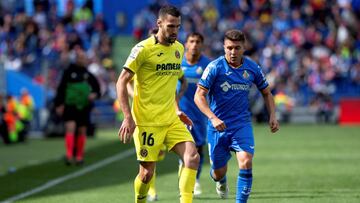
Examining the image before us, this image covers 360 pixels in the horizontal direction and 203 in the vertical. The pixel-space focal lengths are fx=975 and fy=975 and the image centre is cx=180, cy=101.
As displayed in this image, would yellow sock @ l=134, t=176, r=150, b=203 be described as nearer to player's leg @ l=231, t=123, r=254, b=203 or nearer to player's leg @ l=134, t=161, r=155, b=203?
player's leg @ l=134, t=161, r=155, b=203

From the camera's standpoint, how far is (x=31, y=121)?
102 ft

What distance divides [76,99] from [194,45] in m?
6.15

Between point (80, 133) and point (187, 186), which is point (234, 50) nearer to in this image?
point (187, 186)

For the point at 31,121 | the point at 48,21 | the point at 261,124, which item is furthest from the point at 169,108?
the point at 48,21

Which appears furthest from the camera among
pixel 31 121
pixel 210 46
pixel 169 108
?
pixel 210 46

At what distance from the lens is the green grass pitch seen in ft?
43.5

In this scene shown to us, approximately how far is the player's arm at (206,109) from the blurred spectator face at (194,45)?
226 cm

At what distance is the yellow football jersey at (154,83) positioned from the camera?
1041cm

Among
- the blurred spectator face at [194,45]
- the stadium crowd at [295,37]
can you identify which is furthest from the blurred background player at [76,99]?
the stadium crowd at [295,37]

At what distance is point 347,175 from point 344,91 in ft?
75.5

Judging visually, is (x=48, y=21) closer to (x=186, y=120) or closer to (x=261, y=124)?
(x=261, y=124)

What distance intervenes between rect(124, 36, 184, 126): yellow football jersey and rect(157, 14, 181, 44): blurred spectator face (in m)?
0.14

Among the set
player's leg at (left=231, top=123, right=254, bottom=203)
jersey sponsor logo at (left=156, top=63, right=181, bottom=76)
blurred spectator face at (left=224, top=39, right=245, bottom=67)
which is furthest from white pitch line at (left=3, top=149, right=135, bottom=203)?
blurred spectator face at (left=224, top=39, right=245, bottom=67)

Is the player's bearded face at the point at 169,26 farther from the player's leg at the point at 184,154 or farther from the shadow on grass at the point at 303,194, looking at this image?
the shadow on grass at the point at 303,194
